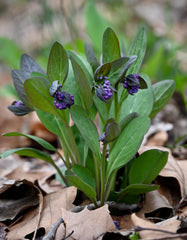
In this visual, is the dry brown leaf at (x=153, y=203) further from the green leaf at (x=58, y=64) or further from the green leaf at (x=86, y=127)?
the green leaf at (x=58, y=64)

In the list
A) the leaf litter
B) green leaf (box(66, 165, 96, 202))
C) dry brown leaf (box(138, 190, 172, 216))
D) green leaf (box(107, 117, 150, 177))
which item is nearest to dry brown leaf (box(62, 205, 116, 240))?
the leaf litter

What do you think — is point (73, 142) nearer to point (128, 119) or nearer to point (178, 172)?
point (128, 119)

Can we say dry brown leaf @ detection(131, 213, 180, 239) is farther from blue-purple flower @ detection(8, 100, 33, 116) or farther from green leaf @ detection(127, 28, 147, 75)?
blue-purple flower @ detection(8, 100, 33, 116)

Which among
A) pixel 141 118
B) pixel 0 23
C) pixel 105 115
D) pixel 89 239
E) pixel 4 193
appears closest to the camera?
pixel 89 239

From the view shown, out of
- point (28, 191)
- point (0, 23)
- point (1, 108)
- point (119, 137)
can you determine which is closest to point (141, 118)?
point (119, 137)

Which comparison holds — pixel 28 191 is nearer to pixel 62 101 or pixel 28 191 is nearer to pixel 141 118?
pixel 62 101
